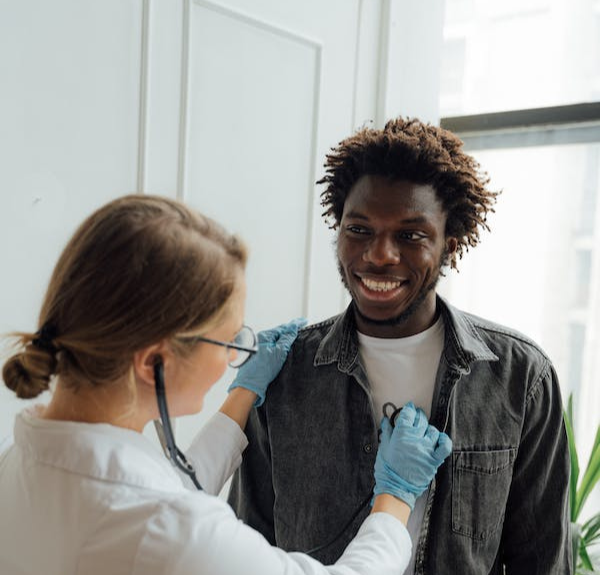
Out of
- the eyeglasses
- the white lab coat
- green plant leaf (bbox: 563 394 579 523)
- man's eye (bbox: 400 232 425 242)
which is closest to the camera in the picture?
the white lab coat

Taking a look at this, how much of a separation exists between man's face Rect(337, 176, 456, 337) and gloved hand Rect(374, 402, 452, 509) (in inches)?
8.6

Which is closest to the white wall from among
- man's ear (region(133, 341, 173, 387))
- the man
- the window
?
the window

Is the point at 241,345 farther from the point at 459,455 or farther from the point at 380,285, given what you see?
the point at 459,455

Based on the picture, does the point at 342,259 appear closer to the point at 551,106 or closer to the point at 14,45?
the point at 14,45

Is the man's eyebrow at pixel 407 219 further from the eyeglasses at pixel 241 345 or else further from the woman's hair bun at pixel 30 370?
the woman's hair bun at pixel 30 370

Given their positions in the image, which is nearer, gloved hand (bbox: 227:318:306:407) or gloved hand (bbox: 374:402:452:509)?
gloved hand (bbox: 374:402:452:509)

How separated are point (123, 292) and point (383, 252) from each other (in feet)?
1.88

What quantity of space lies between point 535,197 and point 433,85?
55 cm

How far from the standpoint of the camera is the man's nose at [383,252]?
1.14m

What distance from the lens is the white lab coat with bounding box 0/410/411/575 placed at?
0.65 metres

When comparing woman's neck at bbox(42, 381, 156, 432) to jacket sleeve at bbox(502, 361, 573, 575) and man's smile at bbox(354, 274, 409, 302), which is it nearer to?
man's smile at bbox(354, 274, 409, 302)

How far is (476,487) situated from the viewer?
117cm

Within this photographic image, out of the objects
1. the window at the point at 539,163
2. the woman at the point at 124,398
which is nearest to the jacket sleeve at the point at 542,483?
the woman at the point at 124,398

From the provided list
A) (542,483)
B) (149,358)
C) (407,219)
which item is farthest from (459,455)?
(149,358)
